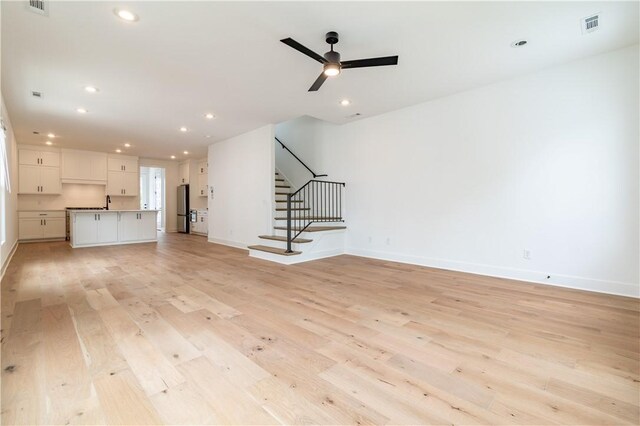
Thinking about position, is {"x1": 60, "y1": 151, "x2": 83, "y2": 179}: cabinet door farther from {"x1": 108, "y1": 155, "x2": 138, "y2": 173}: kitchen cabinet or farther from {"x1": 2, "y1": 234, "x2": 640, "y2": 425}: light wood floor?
{"x1": 2, "y1": 234, "x2": 640, "y2": 425}: light wood floor

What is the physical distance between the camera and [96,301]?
3.03 meters

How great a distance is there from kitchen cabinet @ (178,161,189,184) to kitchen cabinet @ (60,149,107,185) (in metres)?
2.40

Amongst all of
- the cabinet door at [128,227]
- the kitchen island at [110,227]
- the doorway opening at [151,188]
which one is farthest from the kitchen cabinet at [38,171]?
the doorway opening at [151,188]

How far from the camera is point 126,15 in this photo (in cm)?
257

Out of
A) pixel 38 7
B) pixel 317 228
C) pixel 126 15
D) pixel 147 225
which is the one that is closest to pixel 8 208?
pixel 147 225

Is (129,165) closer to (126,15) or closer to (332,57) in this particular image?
(126,15)

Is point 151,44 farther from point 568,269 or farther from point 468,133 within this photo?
point 568,269

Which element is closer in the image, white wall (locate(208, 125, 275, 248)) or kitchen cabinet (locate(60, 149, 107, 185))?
white wall (locate(208, 125, 275, 248))

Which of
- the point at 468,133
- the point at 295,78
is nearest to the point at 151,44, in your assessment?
the point at 295,78

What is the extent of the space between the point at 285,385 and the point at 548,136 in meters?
4.18

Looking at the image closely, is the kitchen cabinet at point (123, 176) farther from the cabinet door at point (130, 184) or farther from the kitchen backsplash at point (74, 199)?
the kitchen backsplash at point (74, 199)

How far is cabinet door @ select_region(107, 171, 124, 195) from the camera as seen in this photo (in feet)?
30.1

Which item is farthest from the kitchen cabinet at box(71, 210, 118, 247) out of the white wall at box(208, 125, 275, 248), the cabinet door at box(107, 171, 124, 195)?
the cabinet door at box(107, 171, 124, 195)

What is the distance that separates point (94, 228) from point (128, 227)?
706 millimetres
